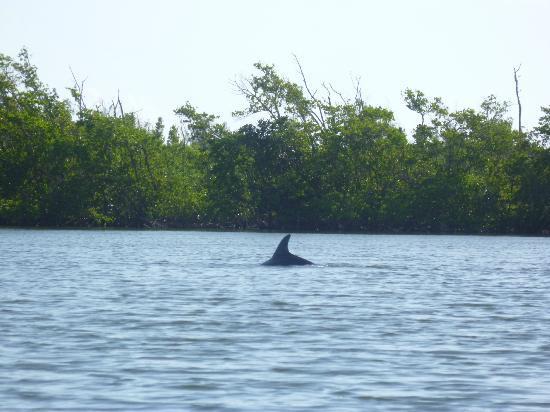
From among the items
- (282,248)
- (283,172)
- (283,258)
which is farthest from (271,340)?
(283,172)

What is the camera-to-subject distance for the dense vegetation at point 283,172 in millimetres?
93312

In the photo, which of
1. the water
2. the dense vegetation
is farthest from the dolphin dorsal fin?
the dense vegetation

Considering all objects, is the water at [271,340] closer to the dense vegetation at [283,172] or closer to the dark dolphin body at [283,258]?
the dark dolphin body at [283,258]

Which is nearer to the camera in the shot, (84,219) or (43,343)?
(43,343)

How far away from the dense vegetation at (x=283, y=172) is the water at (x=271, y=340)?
56961 mm

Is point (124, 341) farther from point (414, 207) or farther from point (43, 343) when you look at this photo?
point (414, 207)

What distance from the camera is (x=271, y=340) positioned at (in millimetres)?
18094

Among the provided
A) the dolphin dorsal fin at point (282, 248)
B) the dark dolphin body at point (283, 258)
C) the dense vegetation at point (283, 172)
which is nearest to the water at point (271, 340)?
the dolphin dorsal fin at point (282, 248)

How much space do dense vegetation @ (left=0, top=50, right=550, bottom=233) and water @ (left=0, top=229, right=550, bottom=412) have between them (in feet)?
187

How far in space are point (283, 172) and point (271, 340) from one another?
3130 inches

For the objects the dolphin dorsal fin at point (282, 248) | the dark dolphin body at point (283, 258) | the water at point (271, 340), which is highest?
the dolphin dorsal fin at point (282, 248)

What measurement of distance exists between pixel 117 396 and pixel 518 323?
424 inches

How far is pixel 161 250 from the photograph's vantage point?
52.9m

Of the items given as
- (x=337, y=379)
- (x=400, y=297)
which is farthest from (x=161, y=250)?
(x=337, y=379)
